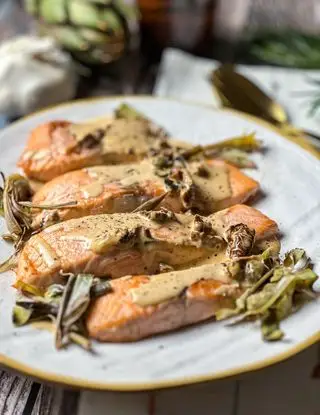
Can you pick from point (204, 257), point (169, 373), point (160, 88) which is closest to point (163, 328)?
point (169, 373)

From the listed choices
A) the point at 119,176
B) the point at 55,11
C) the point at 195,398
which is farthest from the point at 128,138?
the point at 55,11

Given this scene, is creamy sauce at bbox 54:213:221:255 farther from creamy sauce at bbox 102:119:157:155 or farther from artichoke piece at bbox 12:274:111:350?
creamy sauce at bbox 102:119:157:155

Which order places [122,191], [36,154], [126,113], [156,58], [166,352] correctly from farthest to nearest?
[156,58], [126,113], [36,154], [122,191], [166,352]

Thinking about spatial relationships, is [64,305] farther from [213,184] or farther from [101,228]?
[213,184]

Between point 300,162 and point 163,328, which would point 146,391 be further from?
point 300,162

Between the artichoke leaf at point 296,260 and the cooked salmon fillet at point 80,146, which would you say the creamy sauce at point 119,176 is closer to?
the cooked salmon fillet at point 80,146
